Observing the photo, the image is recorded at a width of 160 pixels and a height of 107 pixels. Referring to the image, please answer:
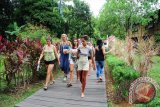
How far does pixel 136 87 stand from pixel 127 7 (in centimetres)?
4031

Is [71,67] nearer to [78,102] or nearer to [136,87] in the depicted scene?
[78,102]

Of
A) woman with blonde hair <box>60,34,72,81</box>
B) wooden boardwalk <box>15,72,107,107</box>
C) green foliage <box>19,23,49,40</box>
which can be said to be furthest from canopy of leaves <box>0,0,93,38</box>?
wooden boardwalk <box>15,72,107,107</box>

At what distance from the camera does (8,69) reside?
933 centimetres

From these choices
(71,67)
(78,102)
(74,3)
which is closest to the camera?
(78,102)

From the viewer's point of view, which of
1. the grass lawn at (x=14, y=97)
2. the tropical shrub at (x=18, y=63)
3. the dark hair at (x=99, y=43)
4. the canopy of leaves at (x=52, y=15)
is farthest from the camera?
the canopy of leaves at (x=52, y=15)

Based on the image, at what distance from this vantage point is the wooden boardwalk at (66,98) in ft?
26.1

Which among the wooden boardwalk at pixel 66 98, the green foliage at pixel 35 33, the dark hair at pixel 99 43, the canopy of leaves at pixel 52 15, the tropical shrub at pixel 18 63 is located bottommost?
the wooden boardwalk at pixel 66 98

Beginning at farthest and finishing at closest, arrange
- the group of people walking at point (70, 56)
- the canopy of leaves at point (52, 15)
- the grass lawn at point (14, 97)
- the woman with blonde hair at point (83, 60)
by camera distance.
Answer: the canopy of leaves at point (52, 15), the group of people walking at point (70, 56), the woman with blonde hair at point (83, 60), the grass lawn at point (14, 97)

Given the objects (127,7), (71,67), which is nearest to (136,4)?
(127,7)

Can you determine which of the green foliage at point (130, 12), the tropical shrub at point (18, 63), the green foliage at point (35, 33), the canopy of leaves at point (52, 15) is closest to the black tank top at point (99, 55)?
the tropical shrub at point (18, 63)

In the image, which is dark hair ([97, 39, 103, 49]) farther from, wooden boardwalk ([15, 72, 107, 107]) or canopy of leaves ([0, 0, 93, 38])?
canopy of leaves ([0, 0, 93, 38])

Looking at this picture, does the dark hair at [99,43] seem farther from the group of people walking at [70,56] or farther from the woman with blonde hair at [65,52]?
the woman with blonde hair at [65,52]

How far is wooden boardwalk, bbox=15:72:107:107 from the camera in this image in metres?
7.96

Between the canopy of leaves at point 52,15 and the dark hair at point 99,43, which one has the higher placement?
the canopy of leaves at point 52,15
